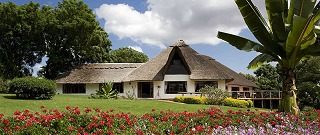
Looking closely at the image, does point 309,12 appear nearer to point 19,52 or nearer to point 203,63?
point 203,63

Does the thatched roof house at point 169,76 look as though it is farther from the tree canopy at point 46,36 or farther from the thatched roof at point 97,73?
the tree canopy at point 46,36

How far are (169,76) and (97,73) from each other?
8.63 metres

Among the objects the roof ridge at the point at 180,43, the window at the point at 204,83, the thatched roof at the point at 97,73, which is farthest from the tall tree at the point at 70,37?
the window at the point at 204,83

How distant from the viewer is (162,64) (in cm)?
3503

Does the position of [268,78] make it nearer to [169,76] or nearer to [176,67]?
[176,67]

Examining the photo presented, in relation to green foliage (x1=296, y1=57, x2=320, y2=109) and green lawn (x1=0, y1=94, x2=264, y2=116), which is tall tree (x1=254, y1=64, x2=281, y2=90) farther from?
green lawn (x1=0, y1=94, x2=264, y2=116)

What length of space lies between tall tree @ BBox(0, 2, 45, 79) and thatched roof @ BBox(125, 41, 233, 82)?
38.1 feet

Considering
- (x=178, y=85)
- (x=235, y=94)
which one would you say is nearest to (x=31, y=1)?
(x=178, y=85)

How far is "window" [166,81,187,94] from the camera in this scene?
Answer: 34656 mm

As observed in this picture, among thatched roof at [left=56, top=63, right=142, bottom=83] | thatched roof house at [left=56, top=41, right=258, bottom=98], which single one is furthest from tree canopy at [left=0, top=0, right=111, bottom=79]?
thatched roof house at [left=56, top=41, right=258, bottom=98]

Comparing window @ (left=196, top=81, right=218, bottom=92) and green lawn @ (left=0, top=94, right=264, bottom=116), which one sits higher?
window @ (left=196, top=81, right=218, bottom=92)

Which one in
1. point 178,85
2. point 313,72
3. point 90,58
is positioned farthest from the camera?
point 90,58

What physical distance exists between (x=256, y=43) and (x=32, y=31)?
99.3 ft

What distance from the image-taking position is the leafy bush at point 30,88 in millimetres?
21828
